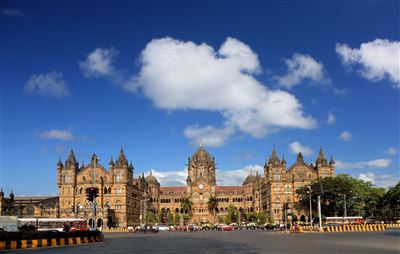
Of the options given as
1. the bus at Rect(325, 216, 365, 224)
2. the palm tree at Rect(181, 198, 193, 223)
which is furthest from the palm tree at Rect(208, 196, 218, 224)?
the bus at Rect(325, 216, 365, 224)

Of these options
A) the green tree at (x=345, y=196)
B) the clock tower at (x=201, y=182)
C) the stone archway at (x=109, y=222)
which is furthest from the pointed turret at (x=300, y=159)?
the stone archway at (x=109, y=222)

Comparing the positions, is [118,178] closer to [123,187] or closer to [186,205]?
[123,187]

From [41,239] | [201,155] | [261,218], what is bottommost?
[261,218]

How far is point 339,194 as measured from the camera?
4277 inches

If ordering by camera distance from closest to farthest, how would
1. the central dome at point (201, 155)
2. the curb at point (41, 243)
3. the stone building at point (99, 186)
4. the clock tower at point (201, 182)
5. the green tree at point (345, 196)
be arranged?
1. the curb at point (41, 243)
2. the green tree at point (345, 196)
3. the stone building at point (99, 186)
4. the clock tower at point (201, 182)
5. the central dome at point (201, 155)

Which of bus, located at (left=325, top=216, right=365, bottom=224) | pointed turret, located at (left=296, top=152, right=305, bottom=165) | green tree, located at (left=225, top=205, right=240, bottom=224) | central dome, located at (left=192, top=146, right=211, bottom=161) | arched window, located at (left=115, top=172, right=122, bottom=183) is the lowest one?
green tree, located at (left=225, top=205, right=240, bottom=224)

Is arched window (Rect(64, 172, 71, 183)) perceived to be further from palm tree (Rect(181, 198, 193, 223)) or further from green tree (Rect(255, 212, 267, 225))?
green tree (Rect(255, 212, 267, 225))

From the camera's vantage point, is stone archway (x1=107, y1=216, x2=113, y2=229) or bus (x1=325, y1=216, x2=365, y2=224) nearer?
bus (x1=325, y1=216, x2=365, y2=224)

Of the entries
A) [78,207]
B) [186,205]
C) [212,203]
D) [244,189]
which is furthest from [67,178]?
[244,189]

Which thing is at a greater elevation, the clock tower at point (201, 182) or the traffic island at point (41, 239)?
the clock tower at point (201, 182)

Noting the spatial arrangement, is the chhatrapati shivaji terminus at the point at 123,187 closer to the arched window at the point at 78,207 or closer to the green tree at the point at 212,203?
the arched window at the point at 78,207

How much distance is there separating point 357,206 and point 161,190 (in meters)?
94.2

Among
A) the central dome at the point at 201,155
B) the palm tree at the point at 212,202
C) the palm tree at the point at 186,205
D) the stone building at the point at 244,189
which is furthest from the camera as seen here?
the central dome at the point at 201,155

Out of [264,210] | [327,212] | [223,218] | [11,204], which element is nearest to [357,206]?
[327,212]
